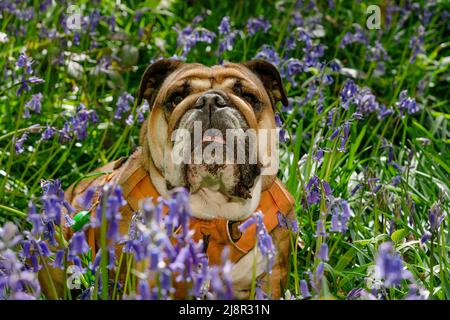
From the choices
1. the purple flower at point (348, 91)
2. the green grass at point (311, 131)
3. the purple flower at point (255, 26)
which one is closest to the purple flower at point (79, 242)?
the green grass at point (311, 131)

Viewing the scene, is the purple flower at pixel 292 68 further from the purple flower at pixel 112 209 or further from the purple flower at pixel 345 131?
the purple flower at pixel 112 209

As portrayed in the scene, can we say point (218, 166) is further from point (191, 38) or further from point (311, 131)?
point (311, 131)

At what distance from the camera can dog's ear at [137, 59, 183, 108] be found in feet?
12.9

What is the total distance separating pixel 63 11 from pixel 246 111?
→ 2.14m

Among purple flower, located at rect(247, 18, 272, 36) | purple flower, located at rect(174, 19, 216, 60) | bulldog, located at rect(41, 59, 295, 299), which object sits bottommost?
bulldog, located at rect(41, 59, 295, 299)

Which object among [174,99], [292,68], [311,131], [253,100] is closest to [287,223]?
[253,100]

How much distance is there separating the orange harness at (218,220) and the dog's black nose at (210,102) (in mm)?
400

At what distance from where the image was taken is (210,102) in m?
3.52

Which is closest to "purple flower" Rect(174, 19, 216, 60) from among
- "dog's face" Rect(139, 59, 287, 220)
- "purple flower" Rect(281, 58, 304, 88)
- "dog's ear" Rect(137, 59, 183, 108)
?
"purple flower" Rect(281, 58, 304, 88)

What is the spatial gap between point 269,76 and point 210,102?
548 millimetres

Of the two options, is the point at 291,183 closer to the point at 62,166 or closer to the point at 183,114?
the point at 183,114

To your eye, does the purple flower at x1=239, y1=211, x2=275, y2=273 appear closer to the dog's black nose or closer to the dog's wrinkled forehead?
the dog's black nose

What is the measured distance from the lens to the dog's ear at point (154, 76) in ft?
12.9

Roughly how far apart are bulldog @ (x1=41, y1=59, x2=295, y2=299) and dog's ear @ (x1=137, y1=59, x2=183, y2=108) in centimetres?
11
